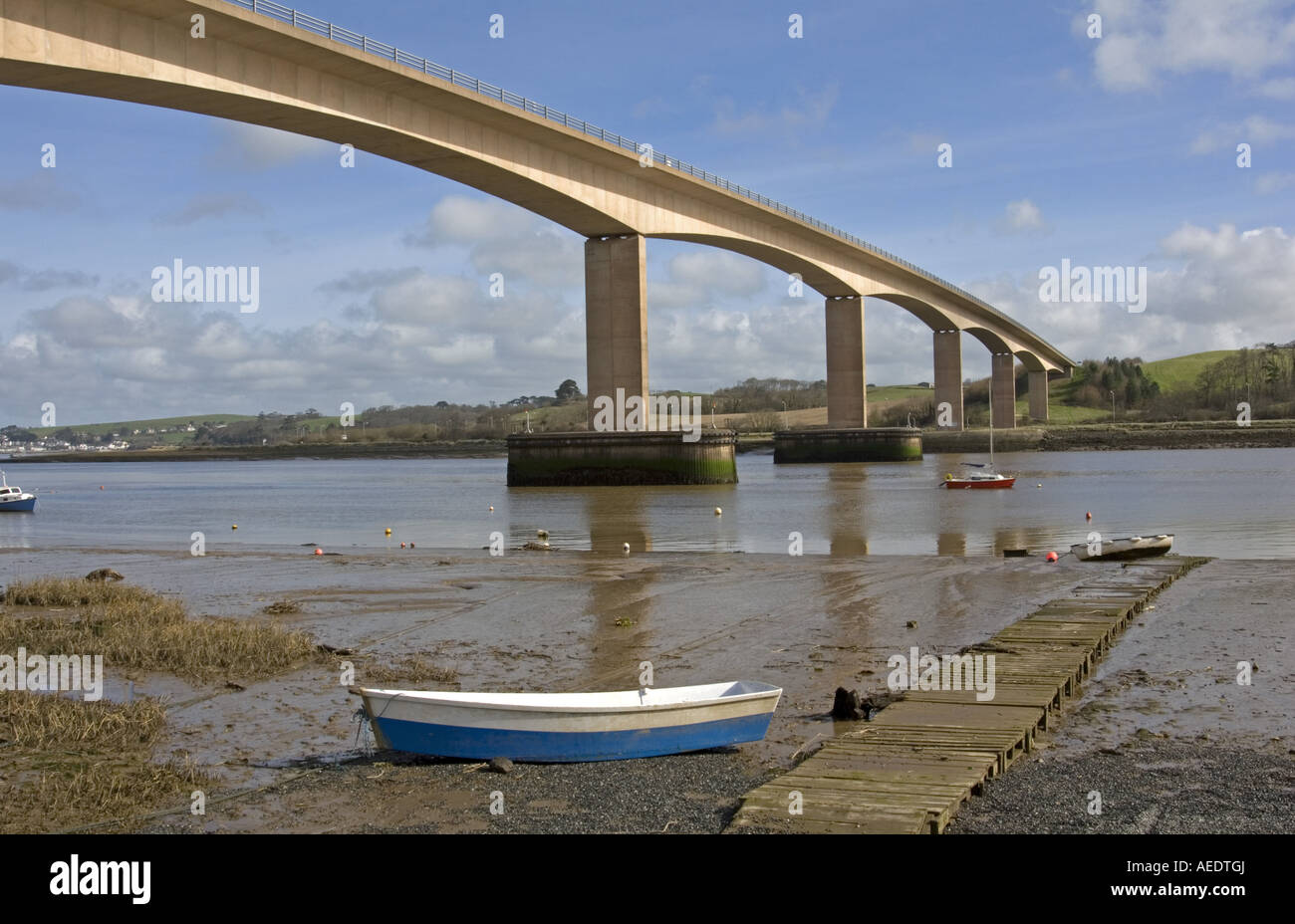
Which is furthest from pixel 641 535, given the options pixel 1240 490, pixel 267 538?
pixel 1240 490

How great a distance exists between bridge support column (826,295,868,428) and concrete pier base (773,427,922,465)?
1069 millimetres

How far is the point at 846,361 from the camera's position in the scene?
86.0m

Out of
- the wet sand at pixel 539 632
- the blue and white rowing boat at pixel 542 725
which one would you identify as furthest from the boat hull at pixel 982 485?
the blue and white rowing boat at pixel 542 725

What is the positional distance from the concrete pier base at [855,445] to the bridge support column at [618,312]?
34.8m

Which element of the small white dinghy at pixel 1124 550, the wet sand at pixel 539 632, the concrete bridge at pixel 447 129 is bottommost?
the wet sand at pixel 539 632

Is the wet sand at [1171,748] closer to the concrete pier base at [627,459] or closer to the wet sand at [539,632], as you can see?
the wet sand at [539,632]

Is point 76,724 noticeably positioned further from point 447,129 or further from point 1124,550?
point 447,129

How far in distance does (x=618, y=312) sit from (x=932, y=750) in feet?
161

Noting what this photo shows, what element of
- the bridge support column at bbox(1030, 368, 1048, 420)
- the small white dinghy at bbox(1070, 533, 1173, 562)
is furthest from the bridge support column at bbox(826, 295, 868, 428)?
the bridge support column at bbox(1030, 368, 1048, 420)

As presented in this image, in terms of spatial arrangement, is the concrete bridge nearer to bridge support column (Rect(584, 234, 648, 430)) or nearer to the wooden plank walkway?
bridge support column (Rect(584, 234, 648, 430))

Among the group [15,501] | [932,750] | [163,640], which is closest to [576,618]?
[163,640]

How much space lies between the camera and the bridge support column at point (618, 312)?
57094 mm
